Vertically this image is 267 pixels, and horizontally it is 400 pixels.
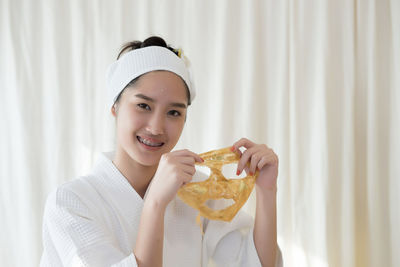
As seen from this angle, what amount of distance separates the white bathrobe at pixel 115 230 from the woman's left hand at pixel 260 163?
21 cm

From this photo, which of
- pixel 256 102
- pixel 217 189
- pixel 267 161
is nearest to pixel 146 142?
pixel 217 189

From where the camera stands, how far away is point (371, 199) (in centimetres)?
181

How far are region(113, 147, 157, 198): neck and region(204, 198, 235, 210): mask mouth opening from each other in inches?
9.6

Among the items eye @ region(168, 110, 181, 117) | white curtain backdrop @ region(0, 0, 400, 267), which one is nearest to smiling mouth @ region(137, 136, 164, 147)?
eye @ region(168, 110, 181, 117)

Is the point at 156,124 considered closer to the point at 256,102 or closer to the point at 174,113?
the point at 174,113

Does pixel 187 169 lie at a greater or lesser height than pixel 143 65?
lesser

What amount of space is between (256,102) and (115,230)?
958 millimetres

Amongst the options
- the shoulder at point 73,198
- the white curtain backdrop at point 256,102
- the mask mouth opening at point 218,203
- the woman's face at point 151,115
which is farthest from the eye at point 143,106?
the white curtain backdrop at point 256,102

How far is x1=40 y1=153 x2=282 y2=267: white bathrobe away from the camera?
41.6 inches

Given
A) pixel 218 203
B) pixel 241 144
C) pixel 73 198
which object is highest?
pixel 241 144

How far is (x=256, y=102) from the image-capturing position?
1.87 metres

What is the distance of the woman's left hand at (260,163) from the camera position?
1246 mm

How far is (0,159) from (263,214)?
1.46 m

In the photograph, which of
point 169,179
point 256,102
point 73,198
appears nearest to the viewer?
point 169,179
